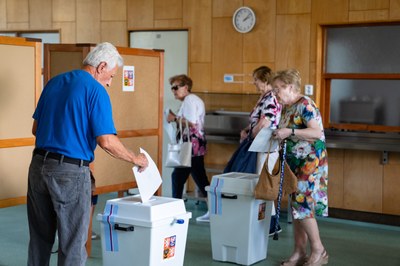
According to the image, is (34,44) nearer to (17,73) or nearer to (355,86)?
(17,73)

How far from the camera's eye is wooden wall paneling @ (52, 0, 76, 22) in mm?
8773

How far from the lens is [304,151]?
486 centimetres

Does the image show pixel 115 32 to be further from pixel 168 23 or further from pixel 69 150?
pixel 69 150

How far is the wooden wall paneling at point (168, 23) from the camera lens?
801 cm

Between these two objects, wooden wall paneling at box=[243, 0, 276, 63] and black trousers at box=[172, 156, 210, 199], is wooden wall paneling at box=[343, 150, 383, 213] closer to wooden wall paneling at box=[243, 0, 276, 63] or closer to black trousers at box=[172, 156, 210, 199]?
wooden wall paneling at box=[243, 0, 276, 63]

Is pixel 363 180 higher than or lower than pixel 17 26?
lower

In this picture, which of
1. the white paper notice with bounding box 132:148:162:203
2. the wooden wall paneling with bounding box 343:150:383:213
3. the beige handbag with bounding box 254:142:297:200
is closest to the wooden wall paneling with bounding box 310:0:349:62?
the wooden wall paneling with bounding box 343:150:383:213

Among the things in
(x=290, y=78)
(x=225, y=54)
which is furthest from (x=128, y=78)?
(x=225, y=54)

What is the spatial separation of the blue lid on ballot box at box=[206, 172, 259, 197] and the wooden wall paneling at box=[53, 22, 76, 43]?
4283 mm

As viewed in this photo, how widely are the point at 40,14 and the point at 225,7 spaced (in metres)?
2.80

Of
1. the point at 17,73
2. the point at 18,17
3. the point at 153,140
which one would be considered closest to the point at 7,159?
the point at 17,73

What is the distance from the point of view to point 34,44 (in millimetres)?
4957

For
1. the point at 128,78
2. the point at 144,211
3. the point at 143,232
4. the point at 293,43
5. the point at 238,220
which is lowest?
the point at 238,220

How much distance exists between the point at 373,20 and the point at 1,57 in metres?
3.88
